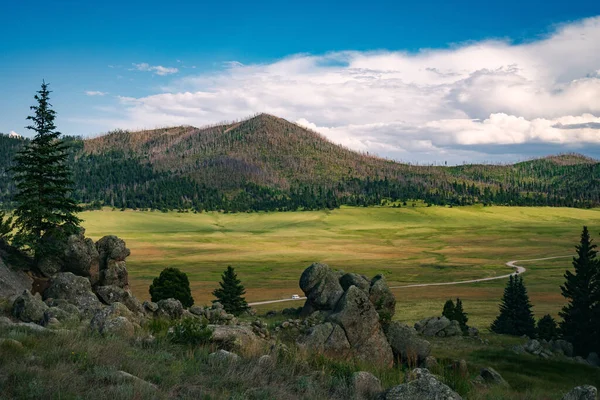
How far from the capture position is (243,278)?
11731 cm

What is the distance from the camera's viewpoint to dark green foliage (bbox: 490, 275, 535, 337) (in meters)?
67.8

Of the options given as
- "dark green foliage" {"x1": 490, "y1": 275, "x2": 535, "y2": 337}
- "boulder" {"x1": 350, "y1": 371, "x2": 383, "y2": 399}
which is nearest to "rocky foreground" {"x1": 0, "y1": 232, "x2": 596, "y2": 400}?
"boulder" {"x1": 350, "y1": 371, "x2": 383, "y2": 399}

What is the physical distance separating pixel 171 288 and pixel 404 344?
3612 cm

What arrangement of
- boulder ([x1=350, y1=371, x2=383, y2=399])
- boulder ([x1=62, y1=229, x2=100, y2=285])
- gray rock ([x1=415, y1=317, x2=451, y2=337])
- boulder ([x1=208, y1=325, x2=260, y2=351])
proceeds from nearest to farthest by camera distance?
boulder ([x1=350, y1=371, x2=383, y2=399]) → boulder ([x1=208, y1=325, x2=260, y2=351]) → boulder ([x1=62, y1=229, x2=100, y2=285]) → gray rock ([x1=415, y1=317, x2=451, y2=337])

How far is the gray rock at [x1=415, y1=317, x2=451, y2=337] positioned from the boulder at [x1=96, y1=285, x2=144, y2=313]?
30.6 m

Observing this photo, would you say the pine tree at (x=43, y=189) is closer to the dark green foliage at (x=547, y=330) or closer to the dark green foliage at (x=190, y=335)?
the dark green foliage at (x=190, y=335)

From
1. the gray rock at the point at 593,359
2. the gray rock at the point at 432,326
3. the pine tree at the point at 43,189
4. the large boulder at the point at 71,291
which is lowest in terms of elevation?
the gray rock at the point at 593,359

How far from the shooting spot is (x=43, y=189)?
3681 cm

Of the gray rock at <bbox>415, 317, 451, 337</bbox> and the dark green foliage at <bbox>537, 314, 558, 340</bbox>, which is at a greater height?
the gray rock at <bbox>415, 317, 451, 337</bbox>

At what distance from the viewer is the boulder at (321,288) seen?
41031 millimetres

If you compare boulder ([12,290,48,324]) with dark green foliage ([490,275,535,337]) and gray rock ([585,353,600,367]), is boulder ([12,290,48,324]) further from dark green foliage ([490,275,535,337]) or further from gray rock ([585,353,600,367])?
dark green foliage ([490,275,535,337])

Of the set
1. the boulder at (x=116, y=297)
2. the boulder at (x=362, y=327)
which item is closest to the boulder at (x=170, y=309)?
the boulder at (x=116, y=297)

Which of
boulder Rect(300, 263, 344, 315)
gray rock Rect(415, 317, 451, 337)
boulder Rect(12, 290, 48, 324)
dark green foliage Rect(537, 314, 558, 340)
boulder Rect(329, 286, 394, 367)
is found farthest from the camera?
dark green foliage Rect(537, 314, 558, 340)

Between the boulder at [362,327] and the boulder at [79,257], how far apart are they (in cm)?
1895
